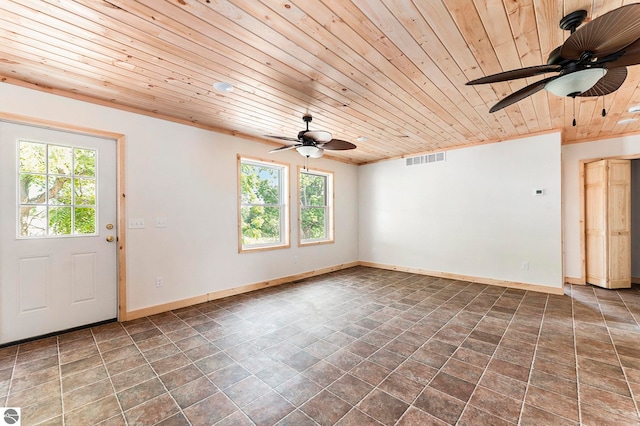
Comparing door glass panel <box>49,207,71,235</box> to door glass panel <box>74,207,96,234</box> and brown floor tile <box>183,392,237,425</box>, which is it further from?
brown floor tile <box>183,392,237,425</box>

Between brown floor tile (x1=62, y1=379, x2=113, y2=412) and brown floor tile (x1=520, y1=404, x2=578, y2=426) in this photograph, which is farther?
brown floor tile (x1=62, y1=379, x2=113, y2=412)

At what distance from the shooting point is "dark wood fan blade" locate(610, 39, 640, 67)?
1.64 m

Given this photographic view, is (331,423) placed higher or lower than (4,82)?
lower

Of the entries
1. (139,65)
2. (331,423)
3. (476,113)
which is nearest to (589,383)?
(331,423)

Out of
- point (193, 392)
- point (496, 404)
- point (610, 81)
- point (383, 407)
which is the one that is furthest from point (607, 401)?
point (193, 392)

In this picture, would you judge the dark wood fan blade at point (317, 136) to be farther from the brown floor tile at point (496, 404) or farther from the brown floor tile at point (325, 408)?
the brown floor tile at point (496, 404)

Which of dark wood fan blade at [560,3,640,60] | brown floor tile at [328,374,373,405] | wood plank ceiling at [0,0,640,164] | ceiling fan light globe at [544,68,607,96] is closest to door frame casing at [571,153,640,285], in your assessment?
wood plank ceiling at [0,0,640,164]

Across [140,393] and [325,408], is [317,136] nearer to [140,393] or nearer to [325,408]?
[325,408]

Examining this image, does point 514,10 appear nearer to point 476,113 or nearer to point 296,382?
A: point 476,113

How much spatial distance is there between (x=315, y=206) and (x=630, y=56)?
4.78 meters

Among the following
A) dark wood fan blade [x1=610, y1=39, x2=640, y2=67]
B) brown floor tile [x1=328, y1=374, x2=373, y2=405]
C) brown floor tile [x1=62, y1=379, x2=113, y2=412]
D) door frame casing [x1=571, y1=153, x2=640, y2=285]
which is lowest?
brown floor tile [x1=328, y1=374, x2=373, y2=405]

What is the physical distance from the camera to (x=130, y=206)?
11.1 ft

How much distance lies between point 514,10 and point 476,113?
1.98 m

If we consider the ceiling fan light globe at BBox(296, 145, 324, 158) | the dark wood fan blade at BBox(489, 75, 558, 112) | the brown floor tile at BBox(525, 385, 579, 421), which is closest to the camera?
the brown floor tile at BBox(525, 385, 579, 421)
